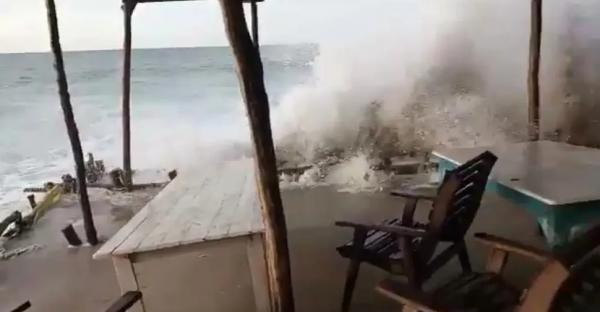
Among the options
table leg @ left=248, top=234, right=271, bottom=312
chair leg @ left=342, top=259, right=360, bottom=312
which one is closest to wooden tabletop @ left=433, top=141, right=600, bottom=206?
chair leg @ left=342, top=259, right=360, bottom=312

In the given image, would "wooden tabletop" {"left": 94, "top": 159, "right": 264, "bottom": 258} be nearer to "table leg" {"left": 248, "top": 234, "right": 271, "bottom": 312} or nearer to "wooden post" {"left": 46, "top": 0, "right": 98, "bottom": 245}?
"table leg" {"left": 248, "top": 234, "right": 271, "bottom": 312}

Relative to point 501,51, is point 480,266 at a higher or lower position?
lower

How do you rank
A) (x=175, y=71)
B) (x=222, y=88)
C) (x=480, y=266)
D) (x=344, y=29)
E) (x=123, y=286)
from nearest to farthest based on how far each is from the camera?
1. (x=123, y=286)
2. (x=480, y=266)
3. (x=344, y=29)
4. (x=222, y=88)
5. (x=175, y=71)

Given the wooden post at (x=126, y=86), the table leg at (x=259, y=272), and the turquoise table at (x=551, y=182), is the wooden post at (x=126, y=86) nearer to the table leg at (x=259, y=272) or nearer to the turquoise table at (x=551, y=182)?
the turquoise table at (x=551, y=182)

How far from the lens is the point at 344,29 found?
7840mm

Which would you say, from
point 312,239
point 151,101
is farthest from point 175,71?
point 312,239

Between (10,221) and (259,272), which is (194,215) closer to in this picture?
(259,272)

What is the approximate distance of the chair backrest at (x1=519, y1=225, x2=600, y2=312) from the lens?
1308 millimetres

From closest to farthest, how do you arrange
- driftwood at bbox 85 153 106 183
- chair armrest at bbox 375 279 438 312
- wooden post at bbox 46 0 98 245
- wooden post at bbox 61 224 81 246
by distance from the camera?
chair armrest at bbox 375 279 438 312 < wooden post at bbox 46 0 98 245 < wooden post at bbox 61 224 81 246 < driftwood at bbox 85 153 106 183

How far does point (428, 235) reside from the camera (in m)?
2.57

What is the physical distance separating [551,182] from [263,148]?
60.1 inches

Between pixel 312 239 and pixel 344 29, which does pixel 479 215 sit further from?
pixel 344 29

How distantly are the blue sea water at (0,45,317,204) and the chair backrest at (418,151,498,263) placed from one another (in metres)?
5.13

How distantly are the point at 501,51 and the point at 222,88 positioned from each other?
537cm
